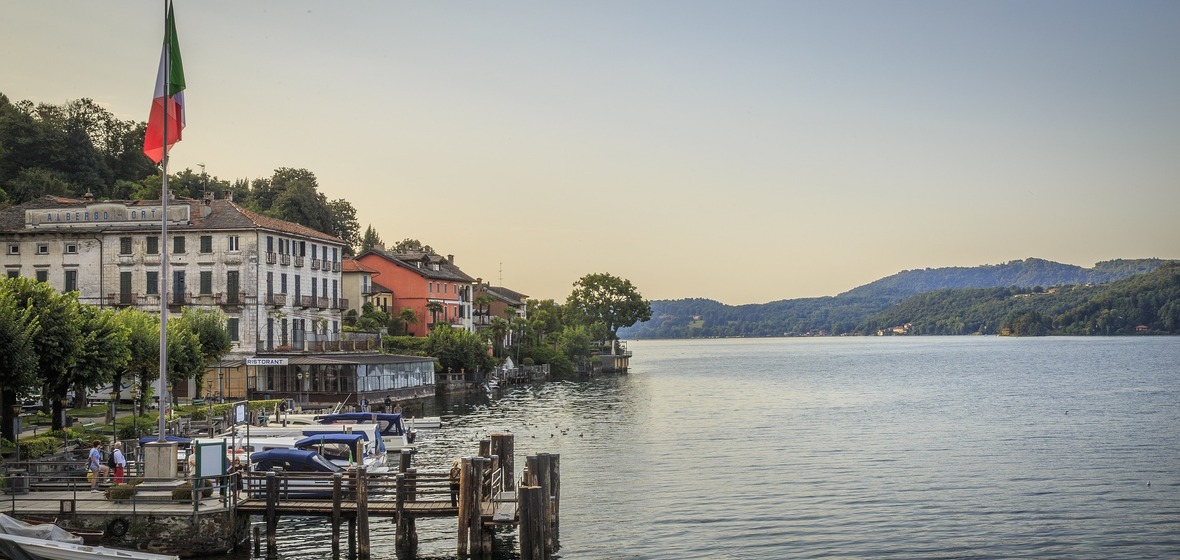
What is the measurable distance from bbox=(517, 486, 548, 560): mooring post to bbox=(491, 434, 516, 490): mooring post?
23.4 ft

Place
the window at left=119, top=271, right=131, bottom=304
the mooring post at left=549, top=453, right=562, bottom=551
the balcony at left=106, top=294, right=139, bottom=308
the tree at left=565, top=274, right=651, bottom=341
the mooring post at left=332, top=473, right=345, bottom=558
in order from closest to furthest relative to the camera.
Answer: the mooring post at left=332, top=473, right=345, bottom=558 → the mooring post at left=549, top=453, right=562, bottom=551 → the balcony at left=106, top=294, right=139, bottom=308 → the window at left=119, top=271, right=131, bottom=304 → the tree at left=565, top=274, right=651, bottom=341

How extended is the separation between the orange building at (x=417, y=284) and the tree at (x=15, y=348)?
245ft

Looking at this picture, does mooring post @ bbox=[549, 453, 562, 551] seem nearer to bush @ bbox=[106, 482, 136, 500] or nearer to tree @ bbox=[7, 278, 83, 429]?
bush @ bbox=[106, 482, 136, 500]

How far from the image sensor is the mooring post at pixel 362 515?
29.2m

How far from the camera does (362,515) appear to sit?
29281 millimetres

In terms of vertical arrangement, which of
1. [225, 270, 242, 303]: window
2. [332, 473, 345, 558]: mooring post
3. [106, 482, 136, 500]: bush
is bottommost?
[332, 473, 345, 558]: mooring post

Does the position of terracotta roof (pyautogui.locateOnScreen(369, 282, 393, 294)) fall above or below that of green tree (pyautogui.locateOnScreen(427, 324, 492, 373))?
above

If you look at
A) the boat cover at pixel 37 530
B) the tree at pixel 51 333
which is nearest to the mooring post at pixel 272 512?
the boat cover at pixel 37 530

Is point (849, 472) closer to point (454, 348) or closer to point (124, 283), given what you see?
point (124, 283)

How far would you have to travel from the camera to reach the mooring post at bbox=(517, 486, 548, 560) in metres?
27.8

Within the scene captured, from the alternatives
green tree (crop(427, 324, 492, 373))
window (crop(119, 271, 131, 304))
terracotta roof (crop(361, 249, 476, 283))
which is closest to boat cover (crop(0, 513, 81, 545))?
window (crop(119, 271, 131, 304))

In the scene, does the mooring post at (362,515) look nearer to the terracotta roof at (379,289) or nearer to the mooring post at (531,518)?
the mooring post at (531,518)

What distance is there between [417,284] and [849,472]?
7718 cm

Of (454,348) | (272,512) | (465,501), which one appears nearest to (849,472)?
(465,501)
